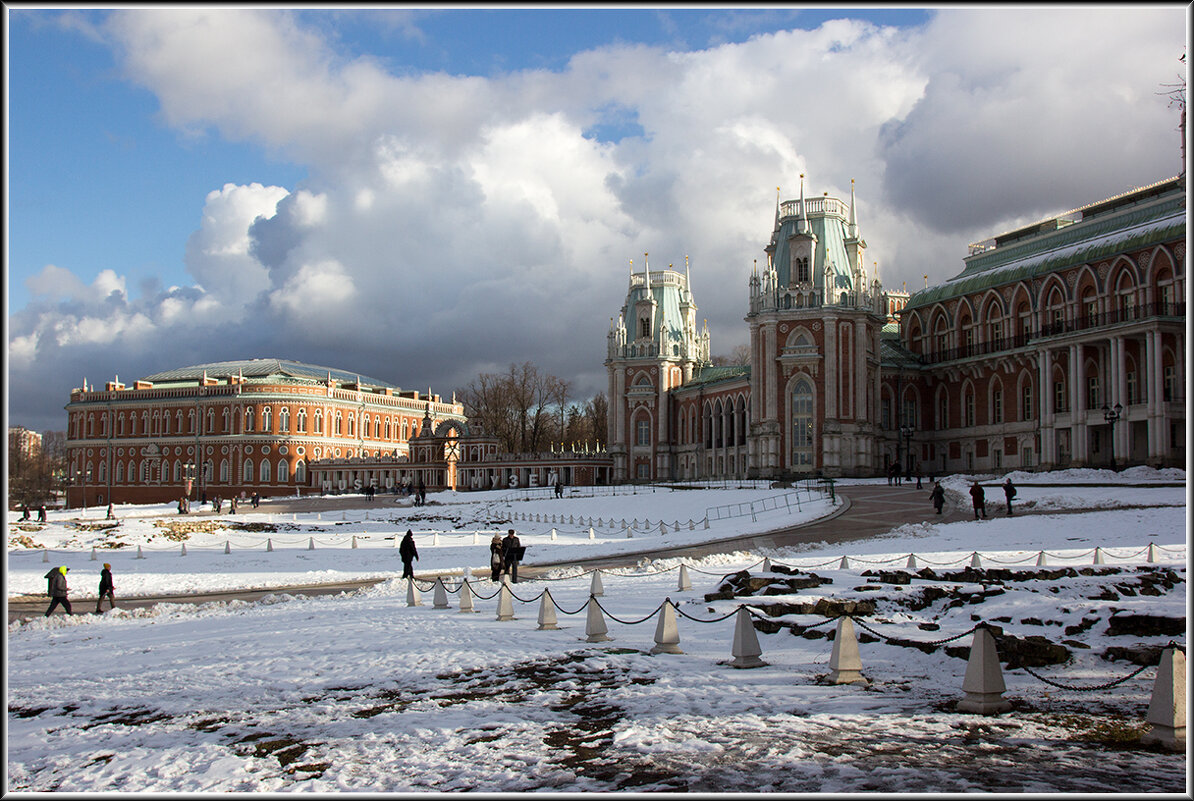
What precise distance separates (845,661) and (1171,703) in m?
3.94

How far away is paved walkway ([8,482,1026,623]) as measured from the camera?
81.9 feet

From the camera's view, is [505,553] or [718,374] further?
[718,374]

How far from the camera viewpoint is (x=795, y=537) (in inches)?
1236

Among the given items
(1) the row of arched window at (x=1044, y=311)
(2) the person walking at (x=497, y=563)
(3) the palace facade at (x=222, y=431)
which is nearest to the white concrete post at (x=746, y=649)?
(2) the person walking at (x=497, y=563)

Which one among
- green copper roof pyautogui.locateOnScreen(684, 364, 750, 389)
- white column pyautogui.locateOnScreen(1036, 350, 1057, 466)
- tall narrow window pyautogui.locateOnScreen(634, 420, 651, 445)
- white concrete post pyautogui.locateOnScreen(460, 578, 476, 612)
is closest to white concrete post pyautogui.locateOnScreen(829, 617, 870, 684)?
white concrete post pyautogui.locateOnScreen(460, 578, 476, 612)

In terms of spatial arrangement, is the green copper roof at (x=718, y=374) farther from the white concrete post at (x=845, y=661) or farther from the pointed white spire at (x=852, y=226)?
the white concrete post at (x=845, y=661)

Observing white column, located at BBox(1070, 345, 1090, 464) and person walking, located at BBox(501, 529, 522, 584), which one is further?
white column, located at BBox(1070, 345, 1090, 464)

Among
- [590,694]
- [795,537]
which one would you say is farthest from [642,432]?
[590,694]

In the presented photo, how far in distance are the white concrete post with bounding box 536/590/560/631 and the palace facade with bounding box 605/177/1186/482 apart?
33.6 metres

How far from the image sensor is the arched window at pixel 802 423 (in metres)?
58.4

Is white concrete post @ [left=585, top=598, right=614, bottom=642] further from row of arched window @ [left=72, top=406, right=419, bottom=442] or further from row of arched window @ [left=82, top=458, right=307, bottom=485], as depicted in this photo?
row of arched window @ [left=82, top=458, right=307, bottom=485]

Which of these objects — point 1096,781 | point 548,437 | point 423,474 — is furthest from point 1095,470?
point 548,437

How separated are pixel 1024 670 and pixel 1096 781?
14.4ft

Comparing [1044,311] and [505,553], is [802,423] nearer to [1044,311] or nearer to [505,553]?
[1044,311]
